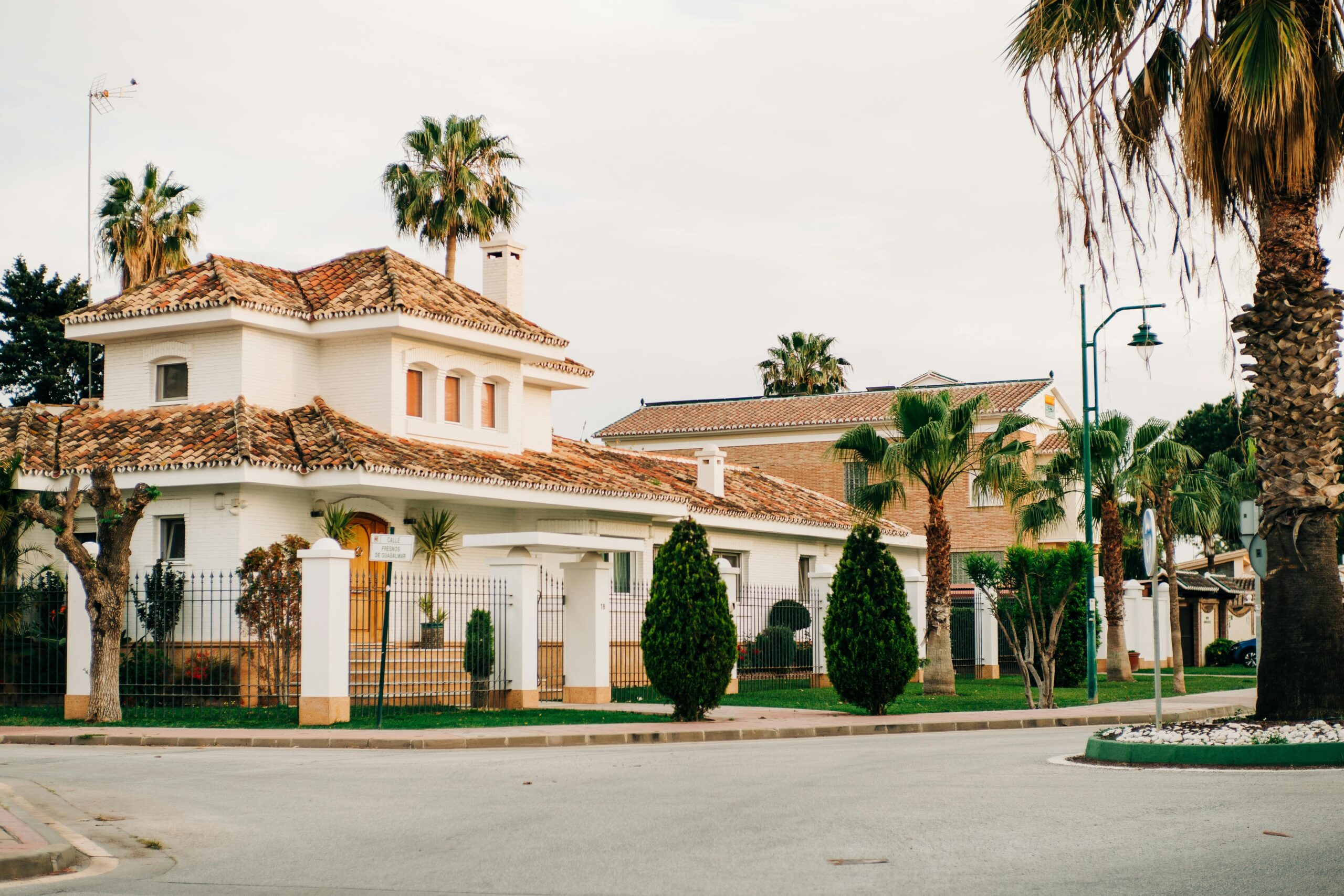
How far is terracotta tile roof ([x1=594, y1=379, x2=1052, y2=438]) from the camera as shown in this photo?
173ft

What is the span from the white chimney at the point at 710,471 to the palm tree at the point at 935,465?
664 cm

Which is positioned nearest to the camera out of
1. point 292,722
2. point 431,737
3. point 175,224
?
point 431,737

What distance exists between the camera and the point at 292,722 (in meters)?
21.4

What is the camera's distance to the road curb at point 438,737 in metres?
18.6

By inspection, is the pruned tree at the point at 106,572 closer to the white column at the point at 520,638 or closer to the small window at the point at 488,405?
the white column at the point at 520,638

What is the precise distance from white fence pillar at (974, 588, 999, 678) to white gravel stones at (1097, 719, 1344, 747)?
23.8 meters

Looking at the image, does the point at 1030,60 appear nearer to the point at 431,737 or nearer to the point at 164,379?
the point at 431,737

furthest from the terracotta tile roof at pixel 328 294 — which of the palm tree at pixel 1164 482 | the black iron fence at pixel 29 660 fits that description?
the palm tree at pixel 1164 482

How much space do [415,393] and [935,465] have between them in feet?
35.8

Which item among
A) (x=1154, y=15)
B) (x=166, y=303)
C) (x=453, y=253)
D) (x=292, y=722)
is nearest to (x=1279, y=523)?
(x=1154, y=15)

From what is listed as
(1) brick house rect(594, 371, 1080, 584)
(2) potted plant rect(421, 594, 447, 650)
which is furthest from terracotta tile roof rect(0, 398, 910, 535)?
(1) brick house rect(594, 371, 1080, 584)

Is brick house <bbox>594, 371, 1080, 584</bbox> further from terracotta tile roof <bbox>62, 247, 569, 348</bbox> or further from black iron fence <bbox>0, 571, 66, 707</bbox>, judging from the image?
black iron fence <bbox>0, 571, 66, 707</bbox>

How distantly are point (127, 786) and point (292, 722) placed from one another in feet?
25.5

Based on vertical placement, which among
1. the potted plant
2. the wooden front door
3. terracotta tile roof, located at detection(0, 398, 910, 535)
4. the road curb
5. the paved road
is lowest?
the road curb
